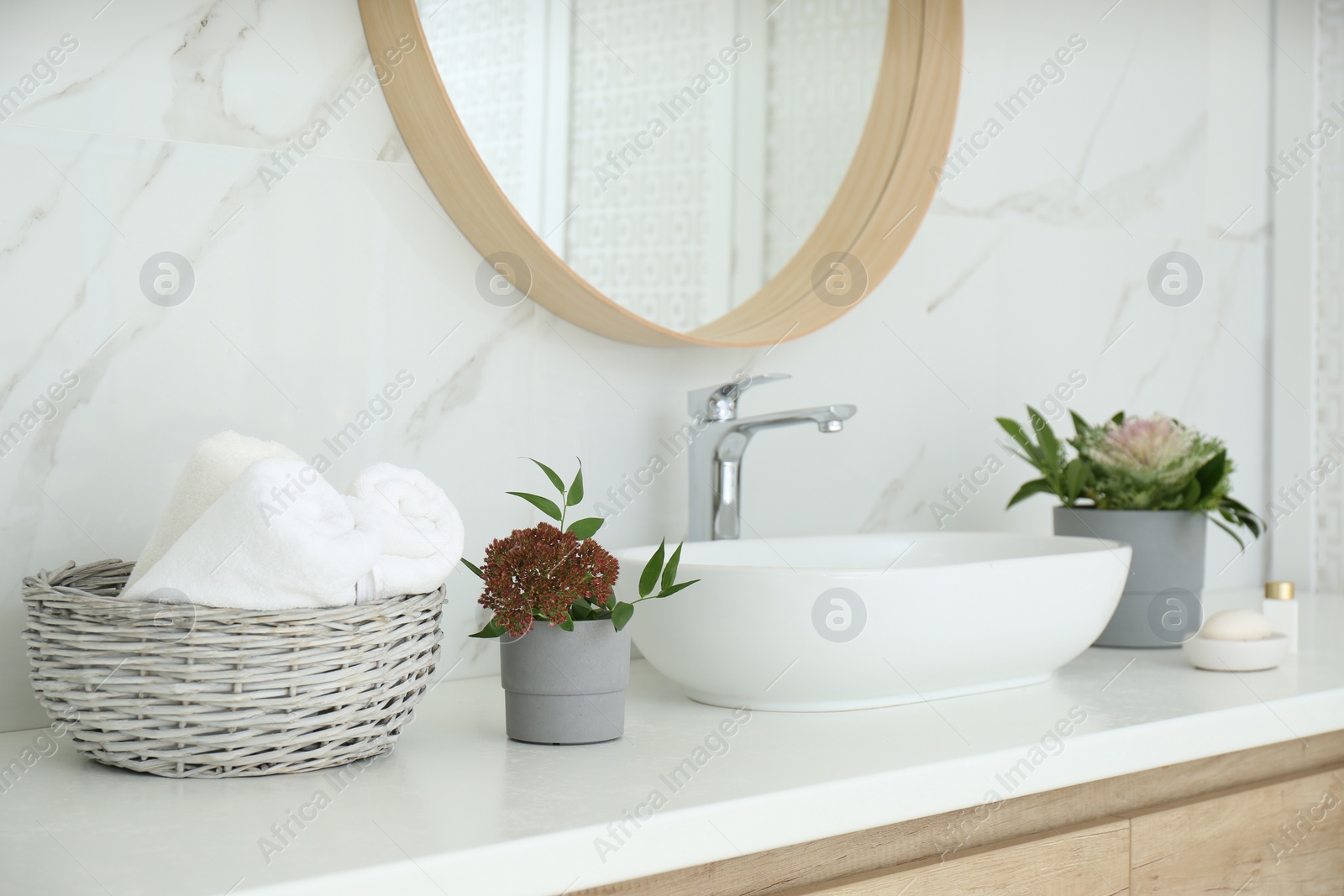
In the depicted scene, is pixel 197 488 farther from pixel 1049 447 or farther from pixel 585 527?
pixel 1049 447

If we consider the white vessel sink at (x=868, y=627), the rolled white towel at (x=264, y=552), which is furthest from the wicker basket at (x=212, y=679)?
the white vessel sink at (x=868, y=627)

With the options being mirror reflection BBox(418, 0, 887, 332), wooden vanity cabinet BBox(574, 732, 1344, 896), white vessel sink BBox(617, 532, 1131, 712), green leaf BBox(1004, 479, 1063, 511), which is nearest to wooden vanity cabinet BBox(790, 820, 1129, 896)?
wooden vanity cabinet BBox(574, 732, 1344, 896)

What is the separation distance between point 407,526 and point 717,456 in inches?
17.2

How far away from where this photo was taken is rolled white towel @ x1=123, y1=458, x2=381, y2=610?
711 millimetres

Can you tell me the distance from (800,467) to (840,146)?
376 mm

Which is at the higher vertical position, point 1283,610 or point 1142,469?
point 1142,469

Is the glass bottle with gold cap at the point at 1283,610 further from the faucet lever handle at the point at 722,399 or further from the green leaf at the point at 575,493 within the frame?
the green leaf at the point at 575,493

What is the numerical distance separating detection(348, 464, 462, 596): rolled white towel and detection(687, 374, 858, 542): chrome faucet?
0.38 meters

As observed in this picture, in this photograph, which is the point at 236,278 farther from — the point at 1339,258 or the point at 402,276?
the point at 1339,258

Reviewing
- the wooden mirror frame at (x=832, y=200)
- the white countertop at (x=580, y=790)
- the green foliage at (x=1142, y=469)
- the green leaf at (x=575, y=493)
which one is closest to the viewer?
the white countertop at (x=580, y=790)

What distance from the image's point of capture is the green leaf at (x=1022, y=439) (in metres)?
1.34

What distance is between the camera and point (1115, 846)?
0.89 metres

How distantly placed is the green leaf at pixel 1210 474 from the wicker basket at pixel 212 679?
885mm

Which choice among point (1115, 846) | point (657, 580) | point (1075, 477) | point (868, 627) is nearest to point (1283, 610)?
point (1075, 477)
